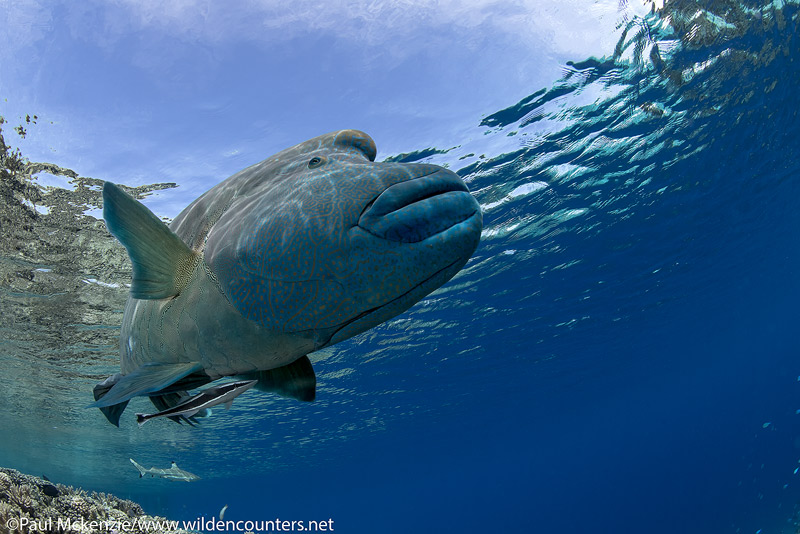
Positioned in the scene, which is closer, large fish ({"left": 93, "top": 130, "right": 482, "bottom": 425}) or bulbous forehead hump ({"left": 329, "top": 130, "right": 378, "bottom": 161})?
large fish ({"left": 93, "top": 130, "right": 482, "bottom": 425})

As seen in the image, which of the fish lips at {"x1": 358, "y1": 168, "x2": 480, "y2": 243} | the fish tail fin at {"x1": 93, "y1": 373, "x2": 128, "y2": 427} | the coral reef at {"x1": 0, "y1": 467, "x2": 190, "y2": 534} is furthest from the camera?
the coral reef at {"x1": 0, "y1": 467, "x2": 190, "y2": 534}

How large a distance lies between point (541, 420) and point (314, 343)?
6509cm

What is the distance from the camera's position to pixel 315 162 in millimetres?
1785

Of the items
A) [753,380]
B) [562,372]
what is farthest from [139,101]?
[753,380]

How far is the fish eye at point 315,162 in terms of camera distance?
5.81 feet

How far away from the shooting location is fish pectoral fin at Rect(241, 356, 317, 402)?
2109 millimetres

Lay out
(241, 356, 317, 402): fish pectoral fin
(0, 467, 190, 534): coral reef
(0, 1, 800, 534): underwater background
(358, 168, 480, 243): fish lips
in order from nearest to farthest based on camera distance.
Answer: (358, 168, 480, 243): fish lips, (241, 356, 317, 402): fish pectoral fin, (0, 467, 190, 534): coral reef, (0, 1, 800, 534): underwater background

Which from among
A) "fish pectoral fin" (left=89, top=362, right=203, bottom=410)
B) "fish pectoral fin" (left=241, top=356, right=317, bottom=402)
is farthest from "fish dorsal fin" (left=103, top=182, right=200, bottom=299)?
"fish pectoral fin" (left=241, top=356, right=317, bottom=402)

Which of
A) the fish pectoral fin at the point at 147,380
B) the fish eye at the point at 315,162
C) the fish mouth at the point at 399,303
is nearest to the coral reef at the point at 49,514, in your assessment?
the fish pectoral fin at the point at 147,380

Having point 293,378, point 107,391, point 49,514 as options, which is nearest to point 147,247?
point 293,378

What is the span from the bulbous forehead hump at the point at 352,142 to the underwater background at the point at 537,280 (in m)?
7.63

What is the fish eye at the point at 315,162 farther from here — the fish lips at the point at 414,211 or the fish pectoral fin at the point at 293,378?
the fish pectoral fin at the point at 293,378

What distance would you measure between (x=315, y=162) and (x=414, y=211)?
0.64 meters

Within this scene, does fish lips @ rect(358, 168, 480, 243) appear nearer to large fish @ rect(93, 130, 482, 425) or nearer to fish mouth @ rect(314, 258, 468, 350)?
large fish @ rect(93, 130, 482, 425)
